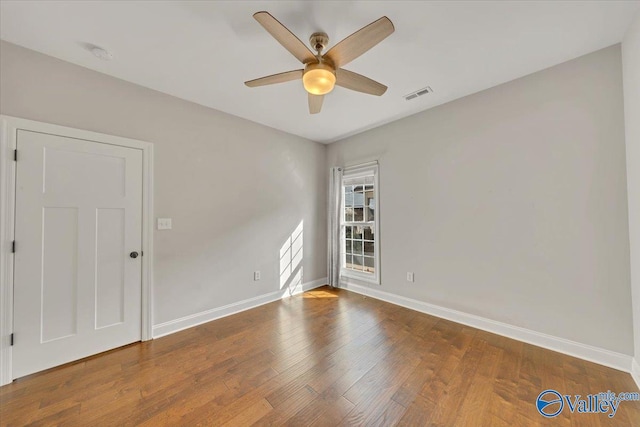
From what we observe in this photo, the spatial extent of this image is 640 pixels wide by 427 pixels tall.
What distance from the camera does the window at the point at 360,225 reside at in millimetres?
3742

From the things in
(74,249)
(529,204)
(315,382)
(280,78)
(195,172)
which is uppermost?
(280,78)

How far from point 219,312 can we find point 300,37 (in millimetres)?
3081

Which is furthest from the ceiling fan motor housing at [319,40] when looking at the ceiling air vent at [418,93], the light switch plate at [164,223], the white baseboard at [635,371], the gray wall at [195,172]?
the white baseboard at [635,371]

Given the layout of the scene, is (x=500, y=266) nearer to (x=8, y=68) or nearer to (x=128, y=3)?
(x=128, y=3)

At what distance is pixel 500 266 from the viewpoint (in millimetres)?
2521

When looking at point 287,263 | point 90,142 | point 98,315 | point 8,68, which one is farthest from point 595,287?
point 8,68

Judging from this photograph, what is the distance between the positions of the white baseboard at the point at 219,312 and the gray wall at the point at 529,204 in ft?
5.77

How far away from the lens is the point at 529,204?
7.71 feet

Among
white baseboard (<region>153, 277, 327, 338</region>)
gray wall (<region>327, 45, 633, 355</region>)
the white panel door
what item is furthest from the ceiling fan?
white baseboard (<region>153, 277, 327, 338</region>)

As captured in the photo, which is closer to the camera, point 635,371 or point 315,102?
point 635,371

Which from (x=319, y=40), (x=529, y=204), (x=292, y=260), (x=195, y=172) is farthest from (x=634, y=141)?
(x=195, y=172)

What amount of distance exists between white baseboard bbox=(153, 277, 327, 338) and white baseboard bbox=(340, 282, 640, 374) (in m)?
1.53

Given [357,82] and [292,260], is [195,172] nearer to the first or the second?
[292,260]

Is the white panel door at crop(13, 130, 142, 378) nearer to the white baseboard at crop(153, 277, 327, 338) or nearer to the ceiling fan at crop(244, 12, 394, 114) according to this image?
the white baseboard at crop(153, 277, 327, 338)
